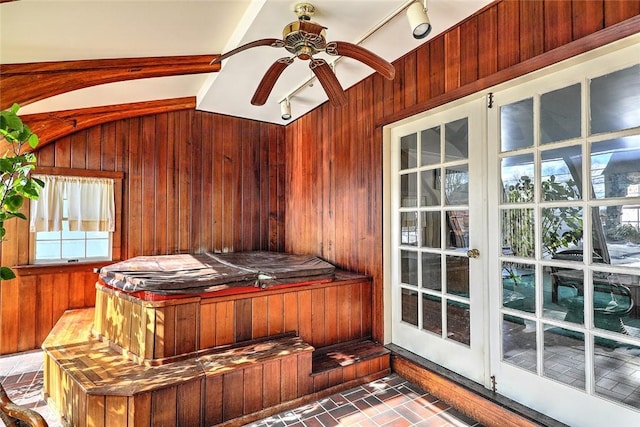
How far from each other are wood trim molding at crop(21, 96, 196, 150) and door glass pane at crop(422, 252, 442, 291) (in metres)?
3.29

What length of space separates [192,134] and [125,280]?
2402 millimetres

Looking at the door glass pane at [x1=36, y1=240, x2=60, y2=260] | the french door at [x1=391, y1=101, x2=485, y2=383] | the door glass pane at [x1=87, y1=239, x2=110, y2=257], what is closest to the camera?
the french door at [x1=391, y1=101, x2=485, y2=383]

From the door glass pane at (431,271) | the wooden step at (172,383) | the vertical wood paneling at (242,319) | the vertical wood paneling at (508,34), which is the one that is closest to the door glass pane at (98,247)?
the wooden step at (172,383)

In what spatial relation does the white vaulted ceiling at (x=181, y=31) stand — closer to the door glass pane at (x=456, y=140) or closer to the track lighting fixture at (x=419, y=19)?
the track lighting fixture at (x=419, y=19)

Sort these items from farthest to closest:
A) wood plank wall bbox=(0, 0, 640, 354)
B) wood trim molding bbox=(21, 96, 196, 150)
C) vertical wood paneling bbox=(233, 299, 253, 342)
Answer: wood trim molding bbox=(21, 96, 196, 150)
vertical wood paneling bbox=(233, 299, 253, 342)
wood plank wall bbox=(0, 0, 640, 354)

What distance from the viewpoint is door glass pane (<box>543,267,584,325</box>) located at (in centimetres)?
183

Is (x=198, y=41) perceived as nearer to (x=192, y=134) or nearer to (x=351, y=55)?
(x=351, y=55)

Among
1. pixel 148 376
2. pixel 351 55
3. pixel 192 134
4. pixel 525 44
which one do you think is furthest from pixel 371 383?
pixel 192 134

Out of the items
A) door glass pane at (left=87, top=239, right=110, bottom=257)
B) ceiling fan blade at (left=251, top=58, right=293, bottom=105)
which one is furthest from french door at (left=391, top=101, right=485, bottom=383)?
door glass pane at (left=87, top=239, right=110, bottom=257)

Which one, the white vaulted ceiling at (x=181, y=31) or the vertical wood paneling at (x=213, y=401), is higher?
the white vaulted ceiling at (x=181, y=31)

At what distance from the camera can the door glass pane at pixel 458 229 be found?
2430 millimetres

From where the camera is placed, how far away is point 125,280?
238cm

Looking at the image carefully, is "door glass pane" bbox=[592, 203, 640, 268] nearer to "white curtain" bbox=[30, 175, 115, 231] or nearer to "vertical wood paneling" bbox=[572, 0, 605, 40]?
"vertical wood paneling" bbox=[572, 0, 605, 40]

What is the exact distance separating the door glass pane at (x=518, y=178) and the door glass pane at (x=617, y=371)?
0.90 metres
